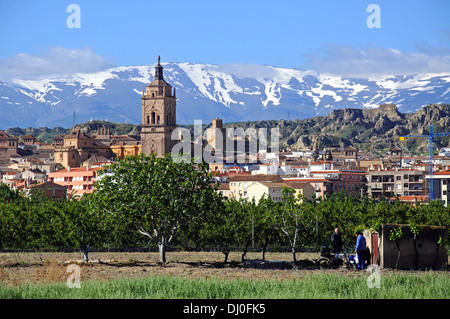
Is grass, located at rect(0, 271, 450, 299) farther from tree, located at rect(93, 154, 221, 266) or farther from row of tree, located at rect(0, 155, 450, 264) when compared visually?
tree, located at rect(93, 154, 221, 266)

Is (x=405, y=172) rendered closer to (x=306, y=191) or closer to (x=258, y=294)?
(x=306, y=191)

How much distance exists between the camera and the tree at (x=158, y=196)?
35.4m

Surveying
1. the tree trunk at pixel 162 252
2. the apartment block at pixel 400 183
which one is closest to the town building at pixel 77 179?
the apartment block at pixel 400 183

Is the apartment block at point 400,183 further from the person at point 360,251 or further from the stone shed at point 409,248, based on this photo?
the person at point 360,251

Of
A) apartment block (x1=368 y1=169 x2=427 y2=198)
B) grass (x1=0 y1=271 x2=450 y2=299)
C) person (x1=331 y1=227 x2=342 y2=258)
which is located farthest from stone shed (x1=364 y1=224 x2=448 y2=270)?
apartment block (x1=368 y1=169 x2=427 y2=198)

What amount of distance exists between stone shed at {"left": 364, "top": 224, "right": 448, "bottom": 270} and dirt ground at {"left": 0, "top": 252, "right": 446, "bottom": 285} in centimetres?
108

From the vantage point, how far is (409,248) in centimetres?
3097

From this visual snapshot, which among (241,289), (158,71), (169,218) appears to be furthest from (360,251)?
(158,71)

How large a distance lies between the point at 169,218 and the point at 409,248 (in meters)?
Result: 10.3

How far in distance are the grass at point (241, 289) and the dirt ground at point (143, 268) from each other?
7.43 feet

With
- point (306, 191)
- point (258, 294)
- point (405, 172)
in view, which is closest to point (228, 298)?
point (258, 294)

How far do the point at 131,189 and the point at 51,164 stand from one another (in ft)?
501

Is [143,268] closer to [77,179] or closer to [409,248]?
[409,248]

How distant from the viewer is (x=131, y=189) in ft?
118
